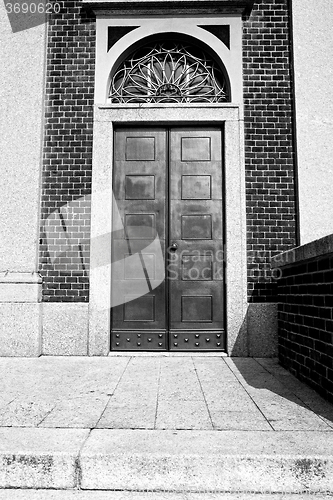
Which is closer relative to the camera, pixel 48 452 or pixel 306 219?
pixel 48 452

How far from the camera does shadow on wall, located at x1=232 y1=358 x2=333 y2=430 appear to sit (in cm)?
326

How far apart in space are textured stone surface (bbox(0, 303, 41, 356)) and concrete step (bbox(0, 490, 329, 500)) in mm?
3254

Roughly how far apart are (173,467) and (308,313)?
233 centimetres

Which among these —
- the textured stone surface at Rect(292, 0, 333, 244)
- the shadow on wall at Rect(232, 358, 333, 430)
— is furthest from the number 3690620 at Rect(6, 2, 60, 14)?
the shadow on wall at Rect(232, 358, 333, 430)

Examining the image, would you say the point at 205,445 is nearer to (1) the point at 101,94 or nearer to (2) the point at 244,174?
(2) the point at 244,174

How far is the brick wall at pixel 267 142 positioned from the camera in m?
5.95

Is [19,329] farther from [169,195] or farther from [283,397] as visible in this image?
[283,397]

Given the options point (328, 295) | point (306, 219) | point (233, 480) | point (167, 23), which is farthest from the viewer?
point (167, 23)

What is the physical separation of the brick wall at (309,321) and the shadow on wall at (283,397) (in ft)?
0.38

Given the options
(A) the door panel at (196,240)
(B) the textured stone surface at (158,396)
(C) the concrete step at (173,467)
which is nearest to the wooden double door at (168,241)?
(A) the door panel at (196,240)

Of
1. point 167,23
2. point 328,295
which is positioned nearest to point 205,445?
point 328,295

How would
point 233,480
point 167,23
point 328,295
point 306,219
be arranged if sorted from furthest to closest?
point 167,23 → point 306,219 → point 328,295 → point 233,480

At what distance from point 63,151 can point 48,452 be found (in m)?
4.49

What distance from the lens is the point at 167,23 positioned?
632 centimetres
